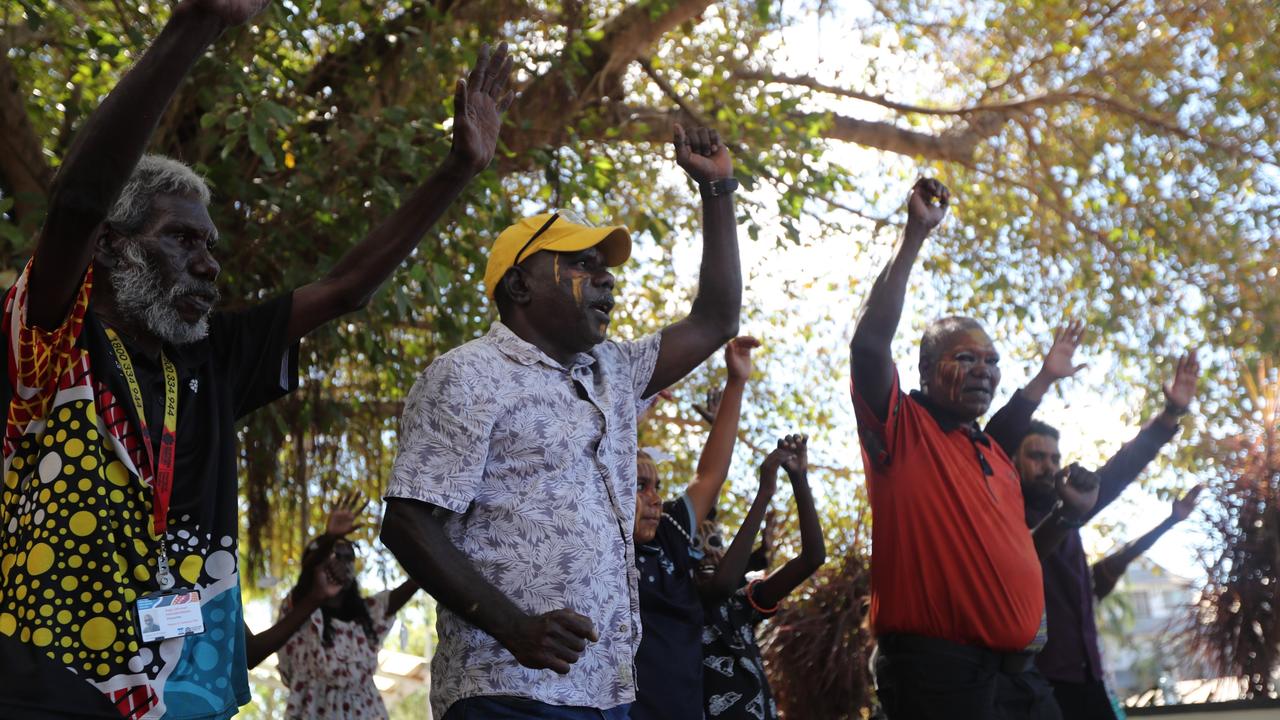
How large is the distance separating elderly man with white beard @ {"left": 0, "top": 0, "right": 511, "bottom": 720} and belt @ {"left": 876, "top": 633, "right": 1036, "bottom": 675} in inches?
93.7

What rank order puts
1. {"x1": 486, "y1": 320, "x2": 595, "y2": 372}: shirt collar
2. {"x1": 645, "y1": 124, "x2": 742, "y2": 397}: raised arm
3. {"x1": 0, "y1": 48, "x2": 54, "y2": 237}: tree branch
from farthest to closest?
{"x1": 0, "y1": 48, "x2": 54, "y2": 237}: tree branch < {"x1": 645, "y1": 124, "x2": 742, "y2": 397}: raised arm < {"x1": 486, "y1": 320, "x2": 595, "y2": 372}: shirt collar

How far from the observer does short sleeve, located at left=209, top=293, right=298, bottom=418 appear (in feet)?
9.50

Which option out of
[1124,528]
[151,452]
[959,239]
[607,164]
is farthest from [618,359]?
[1124,528]

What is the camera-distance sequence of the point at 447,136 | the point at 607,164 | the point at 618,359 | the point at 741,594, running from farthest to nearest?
the point at 607,164 < the point at 447,136 < the point at 741,594 < the point at 618,359

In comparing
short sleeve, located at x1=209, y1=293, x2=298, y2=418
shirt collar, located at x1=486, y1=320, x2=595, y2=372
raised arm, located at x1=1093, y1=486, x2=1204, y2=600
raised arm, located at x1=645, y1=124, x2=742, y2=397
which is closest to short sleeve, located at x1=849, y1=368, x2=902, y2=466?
raised arm, located at x1=645, y1=124, x2=742, y2=397

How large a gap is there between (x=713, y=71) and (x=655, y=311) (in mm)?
1907

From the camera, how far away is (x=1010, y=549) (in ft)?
14.3

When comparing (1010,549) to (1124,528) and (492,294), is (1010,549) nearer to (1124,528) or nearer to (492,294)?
(492,294)

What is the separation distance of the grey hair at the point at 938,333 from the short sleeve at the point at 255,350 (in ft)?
8.54

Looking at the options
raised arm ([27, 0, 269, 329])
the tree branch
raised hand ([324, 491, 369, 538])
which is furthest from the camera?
the tree branch

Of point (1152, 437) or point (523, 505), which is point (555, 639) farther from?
point (1152, 437)

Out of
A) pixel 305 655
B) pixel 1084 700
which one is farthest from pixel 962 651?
pixel 305 655

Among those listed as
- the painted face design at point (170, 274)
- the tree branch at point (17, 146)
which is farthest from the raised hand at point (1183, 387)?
the tree branch at point (17, 146)

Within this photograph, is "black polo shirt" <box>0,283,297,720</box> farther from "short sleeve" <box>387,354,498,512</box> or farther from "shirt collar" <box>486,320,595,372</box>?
"shirt collar" <box>486,320,595,372</box>
